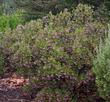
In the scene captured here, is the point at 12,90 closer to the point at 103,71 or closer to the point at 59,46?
the point at 59,46

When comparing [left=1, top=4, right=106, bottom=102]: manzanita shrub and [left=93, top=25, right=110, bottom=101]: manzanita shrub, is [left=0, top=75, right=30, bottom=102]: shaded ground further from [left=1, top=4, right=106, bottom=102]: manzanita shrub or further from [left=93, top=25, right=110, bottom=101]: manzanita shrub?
[left=93, top=25, right=110, bottom=101]: manzanita shrub

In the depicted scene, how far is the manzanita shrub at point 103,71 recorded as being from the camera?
6.37 meters

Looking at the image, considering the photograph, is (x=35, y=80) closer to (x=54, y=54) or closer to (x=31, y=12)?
(x=54, y=54)

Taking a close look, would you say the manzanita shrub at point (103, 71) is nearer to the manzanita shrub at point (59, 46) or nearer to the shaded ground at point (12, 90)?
the manzanita shrub at point (59, 46)

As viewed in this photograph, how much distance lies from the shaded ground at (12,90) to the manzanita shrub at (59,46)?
0.58 metres

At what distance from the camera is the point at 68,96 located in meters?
7.00

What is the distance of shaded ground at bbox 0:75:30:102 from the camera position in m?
8.31

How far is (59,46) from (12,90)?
2.22m

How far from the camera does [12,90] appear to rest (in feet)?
29.7

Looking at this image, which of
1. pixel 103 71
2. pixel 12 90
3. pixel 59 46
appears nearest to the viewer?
pixel 103 71

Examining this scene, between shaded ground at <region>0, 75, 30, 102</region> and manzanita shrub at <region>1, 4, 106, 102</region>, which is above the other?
manzanita shrub at <region>1, 4, 106, 102</region>

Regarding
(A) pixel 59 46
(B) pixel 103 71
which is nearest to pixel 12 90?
(A) pixel 59 46

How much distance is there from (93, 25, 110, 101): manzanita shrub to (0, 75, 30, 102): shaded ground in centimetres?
203

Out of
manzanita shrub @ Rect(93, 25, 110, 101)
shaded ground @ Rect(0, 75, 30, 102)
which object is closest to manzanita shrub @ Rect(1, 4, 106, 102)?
manzanita shrub @ Rect(93, 25, 110, 101)
